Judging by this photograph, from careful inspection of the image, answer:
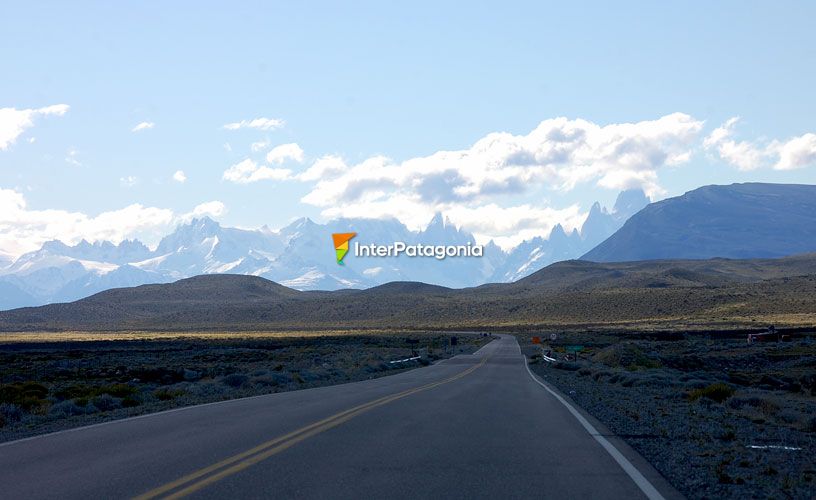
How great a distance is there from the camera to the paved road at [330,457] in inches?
347

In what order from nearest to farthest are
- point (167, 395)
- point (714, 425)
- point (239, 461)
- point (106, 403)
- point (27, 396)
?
point (239, 461)
point (714, 425)
point (106, 403)
point (167, 395)
point (27, 396)

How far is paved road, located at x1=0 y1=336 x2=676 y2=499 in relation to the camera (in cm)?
Result: 881

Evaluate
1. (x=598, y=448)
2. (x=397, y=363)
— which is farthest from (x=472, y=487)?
(x=397, y=363)

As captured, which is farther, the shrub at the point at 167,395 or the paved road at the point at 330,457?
the shrub at the point at 167,395

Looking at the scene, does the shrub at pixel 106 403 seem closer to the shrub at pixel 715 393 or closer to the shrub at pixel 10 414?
the shrub at pixel 10 414

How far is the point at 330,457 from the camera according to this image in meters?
10.7

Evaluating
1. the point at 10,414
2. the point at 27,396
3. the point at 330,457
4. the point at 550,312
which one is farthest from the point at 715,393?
the point at 550,312

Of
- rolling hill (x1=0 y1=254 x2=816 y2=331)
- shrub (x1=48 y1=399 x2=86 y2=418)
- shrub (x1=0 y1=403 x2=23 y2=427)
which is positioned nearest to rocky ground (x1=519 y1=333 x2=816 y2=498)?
shrub (x1=48 y1=399 x2=86 y2=418)

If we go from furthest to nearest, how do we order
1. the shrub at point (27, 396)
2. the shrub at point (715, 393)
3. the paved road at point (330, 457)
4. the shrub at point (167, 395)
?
the shrub at point (167, 395) < the shrub at point (715, 393) < the shrub at point (27, 396) < the paved road at point (330, 457)

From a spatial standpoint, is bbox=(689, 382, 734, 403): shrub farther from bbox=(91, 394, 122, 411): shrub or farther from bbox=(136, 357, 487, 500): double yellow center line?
bbox=(91, 394, 122, 411): shrub

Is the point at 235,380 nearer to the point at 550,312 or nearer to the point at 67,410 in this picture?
the point at 67,410

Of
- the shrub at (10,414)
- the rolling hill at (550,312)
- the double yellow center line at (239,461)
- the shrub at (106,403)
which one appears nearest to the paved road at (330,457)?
the double yellow center line at (239,461)

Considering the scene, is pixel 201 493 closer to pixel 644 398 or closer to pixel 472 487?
pixel 472 487

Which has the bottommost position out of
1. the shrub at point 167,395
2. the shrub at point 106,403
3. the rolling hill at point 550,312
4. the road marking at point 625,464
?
the road marking at point 625,464
